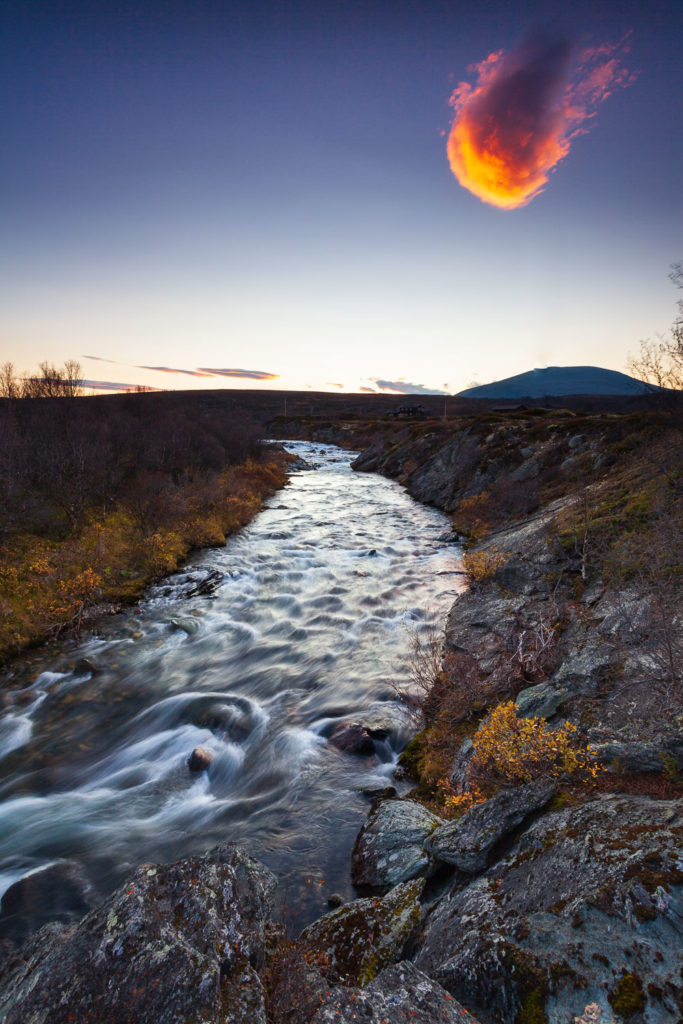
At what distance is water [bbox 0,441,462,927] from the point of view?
8.18 meters

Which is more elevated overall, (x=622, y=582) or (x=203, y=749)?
(x=622, y=582)

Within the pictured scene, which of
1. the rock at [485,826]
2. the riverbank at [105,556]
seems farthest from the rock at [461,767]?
the riverbank at [105,556]

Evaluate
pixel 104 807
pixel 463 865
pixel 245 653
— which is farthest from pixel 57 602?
pixel 463 865

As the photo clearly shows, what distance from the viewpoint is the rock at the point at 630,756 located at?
5.59 m

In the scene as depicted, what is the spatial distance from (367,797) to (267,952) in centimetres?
442

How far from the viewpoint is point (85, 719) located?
11328 mm

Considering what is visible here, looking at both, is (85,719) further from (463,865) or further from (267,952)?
(463,865)

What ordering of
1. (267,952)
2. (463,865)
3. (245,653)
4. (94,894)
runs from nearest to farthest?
(267,952), (463,865), (94,894), (245,653)

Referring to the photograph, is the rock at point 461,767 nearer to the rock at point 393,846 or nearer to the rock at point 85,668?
the rock at point 393,846

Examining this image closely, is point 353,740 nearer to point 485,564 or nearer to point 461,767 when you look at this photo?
point 461,767

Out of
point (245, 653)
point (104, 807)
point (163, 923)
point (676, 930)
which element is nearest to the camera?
point (676, 930)

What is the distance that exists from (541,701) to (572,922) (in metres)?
4.39

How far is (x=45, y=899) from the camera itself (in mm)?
7117

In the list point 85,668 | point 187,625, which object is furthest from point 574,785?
point 187,625
